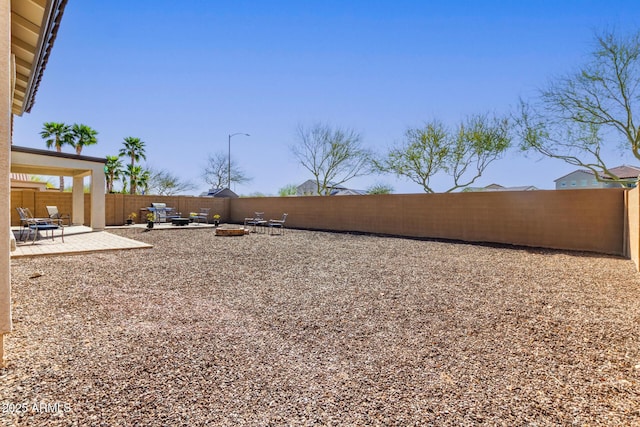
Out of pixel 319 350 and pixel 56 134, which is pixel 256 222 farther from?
pixel 56 134

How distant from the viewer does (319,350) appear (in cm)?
271

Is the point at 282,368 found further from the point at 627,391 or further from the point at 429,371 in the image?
the point at 627,391

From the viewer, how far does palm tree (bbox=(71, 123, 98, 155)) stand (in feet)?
77.3

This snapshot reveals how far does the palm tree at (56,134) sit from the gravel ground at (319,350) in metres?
23.3

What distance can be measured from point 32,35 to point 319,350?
4913 millimetres

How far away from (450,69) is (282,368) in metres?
12.9

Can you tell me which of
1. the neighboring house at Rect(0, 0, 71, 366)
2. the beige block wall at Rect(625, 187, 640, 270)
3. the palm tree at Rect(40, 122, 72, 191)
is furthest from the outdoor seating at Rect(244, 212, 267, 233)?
the palm tree at Rect(40, 122, 72, 191)

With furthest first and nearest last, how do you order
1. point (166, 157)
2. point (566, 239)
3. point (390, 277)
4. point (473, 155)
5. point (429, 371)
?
point (166, 157) < point (473, 155) < point (566, 239) < point (390, 277) < point (429, 371)

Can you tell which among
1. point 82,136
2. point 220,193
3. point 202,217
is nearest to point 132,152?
point 82,136

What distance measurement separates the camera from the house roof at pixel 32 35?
337cm

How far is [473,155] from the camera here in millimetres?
18281

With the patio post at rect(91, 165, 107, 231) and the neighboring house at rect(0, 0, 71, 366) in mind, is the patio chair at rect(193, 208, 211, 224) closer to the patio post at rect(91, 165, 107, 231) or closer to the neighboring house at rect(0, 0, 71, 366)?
the patio post at rect(91, 165, 107, 231)

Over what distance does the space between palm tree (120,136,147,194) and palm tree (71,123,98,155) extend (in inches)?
77.4

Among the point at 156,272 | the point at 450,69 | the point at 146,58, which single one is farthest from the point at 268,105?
the point at 156,272
